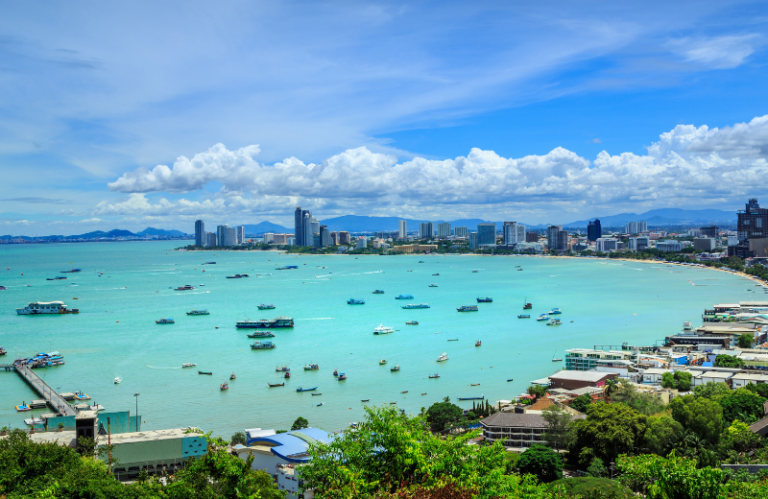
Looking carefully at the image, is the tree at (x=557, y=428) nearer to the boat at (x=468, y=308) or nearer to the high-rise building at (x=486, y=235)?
the boat at (x=468, y=308)

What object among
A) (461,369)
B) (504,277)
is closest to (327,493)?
(461,369)

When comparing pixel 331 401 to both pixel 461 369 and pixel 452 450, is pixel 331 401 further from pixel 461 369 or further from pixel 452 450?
pixel 452 450

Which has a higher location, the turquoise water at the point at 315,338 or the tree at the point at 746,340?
the tree at the point at 746,340

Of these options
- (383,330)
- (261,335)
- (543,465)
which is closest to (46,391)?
(261,335)

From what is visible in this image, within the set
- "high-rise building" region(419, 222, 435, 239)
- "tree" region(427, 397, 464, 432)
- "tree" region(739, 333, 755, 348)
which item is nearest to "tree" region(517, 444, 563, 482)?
"tree" region(427, 397, 464, 432)

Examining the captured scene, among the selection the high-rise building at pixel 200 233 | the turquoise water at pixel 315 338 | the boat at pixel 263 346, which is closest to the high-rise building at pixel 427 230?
the high-rise building at pixel 200 233
